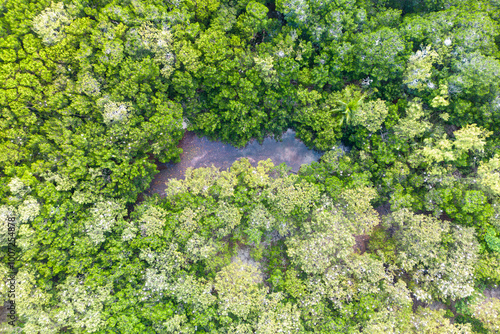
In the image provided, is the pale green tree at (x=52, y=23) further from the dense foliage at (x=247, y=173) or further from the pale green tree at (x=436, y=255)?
the pale green tree at (x=436, y=255)

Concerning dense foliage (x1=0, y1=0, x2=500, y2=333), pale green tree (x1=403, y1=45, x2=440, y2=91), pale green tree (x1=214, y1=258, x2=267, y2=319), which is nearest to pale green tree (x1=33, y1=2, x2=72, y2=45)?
dense foliage (x1=0, y1=0, x2=500, y2=333)

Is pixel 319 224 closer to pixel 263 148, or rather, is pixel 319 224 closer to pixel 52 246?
pixel 263 148

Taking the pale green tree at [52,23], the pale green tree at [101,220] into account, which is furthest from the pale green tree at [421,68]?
the pale green tree at [52,23]

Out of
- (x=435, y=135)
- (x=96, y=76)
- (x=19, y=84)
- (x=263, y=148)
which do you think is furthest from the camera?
(x=263, y=148)

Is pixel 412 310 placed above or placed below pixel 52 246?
below

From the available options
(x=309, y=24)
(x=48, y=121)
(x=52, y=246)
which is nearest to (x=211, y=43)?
(x=309, y=24)

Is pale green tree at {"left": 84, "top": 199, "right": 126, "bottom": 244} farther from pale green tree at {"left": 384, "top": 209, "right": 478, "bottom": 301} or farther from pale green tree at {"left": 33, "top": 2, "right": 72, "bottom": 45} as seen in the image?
pale green tree at {"left": 384, "top": 209, "right": 478, "bottom": 301}

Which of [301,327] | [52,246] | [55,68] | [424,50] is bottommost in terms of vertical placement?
[301,327]

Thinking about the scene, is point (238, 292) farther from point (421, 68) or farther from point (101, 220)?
point (421, 68)

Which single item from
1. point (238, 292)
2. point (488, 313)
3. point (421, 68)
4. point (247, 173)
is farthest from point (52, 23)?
point (488, 313)
